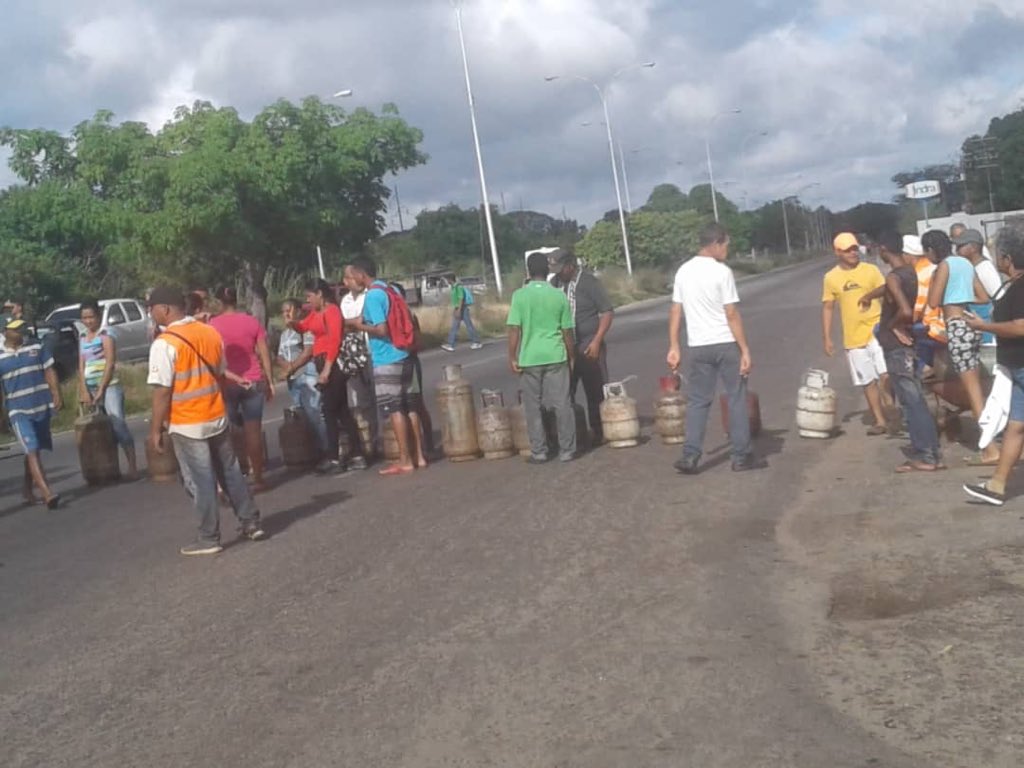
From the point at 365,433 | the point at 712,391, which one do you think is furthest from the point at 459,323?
the point at 712,391

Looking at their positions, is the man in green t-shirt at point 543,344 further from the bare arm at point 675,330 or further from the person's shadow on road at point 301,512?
the person's shadow on road at point 301,512

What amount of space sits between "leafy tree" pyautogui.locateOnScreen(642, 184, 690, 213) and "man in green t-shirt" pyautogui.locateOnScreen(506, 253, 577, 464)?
427ft

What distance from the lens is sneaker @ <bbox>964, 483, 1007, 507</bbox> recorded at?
26.8ft

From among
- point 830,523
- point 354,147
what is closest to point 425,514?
point 830,523

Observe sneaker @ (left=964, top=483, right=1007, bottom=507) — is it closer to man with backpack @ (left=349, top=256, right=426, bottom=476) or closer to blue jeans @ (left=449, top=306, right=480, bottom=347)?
man with backpack @ (left=349, top=256, right=426, bottom=476)

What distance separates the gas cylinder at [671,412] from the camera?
11750 millimetres

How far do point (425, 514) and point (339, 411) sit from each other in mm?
2650

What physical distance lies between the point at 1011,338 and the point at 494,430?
5148mm

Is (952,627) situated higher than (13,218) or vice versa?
(13,218)

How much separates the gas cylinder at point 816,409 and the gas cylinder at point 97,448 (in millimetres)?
6630

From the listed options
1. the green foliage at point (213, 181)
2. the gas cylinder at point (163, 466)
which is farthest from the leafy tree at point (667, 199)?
the gas cylinder at point (163, 466)

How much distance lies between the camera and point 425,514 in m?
9.79

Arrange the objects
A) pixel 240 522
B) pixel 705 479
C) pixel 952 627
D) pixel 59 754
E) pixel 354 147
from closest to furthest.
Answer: pixel 59 754 < pixel 952 627 < pixel 240 522 < pixel 705 479 < pixel 354 147

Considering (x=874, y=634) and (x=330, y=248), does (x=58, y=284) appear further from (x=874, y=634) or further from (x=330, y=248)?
(x=874, y=634)
